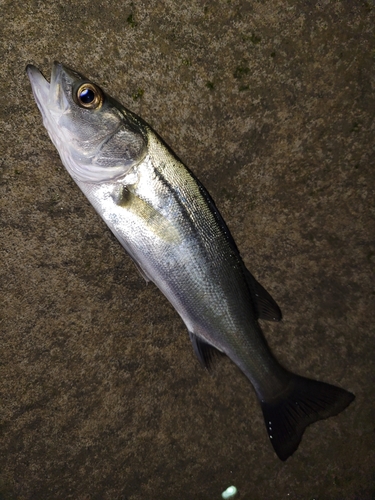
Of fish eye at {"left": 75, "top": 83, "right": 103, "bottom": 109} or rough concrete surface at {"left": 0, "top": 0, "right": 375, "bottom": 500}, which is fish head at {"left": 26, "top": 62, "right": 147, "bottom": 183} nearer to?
fish eye at {"left": 75, "top": 83, "right": 103, "bottom": 109}

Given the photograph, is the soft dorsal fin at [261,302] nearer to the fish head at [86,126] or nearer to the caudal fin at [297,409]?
the caudal fin at [297,409]

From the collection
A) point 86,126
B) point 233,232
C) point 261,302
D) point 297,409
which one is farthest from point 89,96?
point 297,409

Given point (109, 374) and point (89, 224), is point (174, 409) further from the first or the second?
point (89, 224)

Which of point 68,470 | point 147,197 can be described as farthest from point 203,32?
point 68,470

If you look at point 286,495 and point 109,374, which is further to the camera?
point 286,495

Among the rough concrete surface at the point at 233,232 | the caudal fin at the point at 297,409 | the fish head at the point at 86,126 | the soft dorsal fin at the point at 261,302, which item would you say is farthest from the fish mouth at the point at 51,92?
the caudal fin at the point at 297,409

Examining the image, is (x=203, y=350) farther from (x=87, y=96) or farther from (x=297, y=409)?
(x=87, y=96)

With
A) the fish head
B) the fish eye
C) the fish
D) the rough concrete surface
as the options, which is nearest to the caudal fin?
the rough concrete surface
